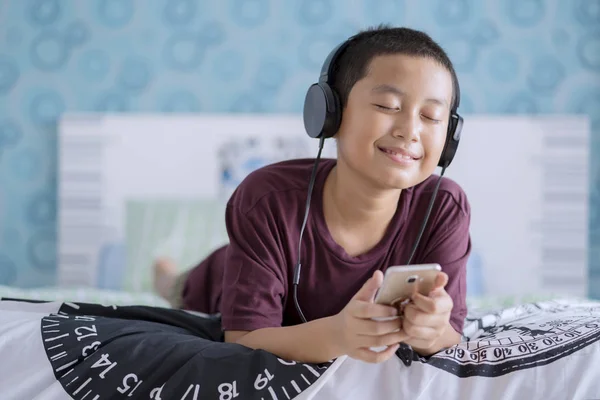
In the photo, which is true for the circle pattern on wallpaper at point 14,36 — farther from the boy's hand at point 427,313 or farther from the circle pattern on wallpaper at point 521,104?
the boy's hand at point 427,313

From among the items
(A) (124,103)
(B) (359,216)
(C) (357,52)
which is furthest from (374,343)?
(A) (124,103)

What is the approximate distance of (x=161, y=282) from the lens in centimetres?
211

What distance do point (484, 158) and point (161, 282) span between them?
151 cm

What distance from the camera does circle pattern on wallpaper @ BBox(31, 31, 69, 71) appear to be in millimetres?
3002

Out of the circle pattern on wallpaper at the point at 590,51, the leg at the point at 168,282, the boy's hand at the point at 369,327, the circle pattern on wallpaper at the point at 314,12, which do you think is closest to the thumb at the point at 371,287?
the boy's hand at the point at 369,327

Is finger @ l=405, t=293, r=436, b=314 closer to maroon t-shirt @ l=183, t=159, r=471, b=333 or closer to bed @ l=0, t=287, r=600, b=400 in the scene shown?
bed @ l=0, t=287, r=600, b=400

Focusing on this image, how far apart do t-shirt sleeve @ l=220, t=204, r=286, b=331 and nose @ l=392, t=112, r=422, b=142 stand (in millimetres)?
247

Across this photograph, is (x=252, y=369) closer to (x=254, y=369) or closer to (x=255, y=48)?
(x=254, y=369)

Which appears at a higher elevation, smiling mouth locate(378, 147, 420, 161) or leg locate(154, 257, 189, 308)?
smiling mouth locate(378, 147, 420, 161)

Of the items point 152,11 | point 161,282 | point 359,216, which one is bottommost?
point 161,282

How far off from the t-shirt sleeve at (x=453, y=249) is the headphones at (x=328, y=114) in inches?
3.9

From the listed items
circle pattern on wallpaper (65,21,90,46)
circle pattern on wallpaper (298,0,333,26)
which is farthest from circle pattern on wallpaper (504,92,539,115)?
circle pattern on wallpaper (65,21,90,46)

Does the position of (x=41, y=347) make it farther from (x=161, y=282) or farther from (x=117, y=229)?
(x=117, y=229)

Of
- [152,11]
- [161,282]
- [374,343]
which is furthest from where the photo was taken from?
[152,11]
